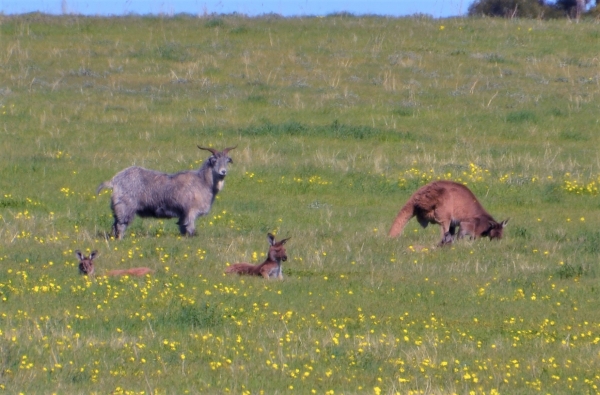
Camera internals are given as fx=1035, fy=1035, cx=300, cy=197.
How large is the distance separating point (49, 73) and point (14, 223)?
1565 centimetres

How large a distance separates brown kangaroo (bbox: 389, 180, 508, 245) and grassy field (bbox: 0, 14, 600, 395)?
35 cm

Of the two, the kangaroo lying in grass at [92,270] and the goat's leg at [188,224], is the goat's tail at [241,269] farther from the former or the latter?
the goat's leg at [188,224]

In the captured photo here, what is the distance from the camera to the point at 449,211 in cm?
1488

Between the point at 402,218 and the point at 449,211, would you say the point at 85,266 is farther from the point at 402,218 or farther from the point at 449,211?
the point at 449,211

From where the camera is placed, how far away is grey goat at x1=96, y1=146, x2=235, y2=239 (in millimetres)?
14719

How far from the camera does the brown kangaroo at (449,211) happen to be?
1476 cm

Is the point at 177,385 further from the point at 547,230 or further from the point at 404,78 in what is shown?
the point at 404,78

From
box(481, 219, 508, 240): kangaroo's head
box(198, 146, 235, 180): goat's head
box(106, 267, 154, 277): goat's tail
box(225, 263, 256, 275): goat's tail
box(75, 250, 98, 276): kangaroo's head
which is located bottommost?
box(481, 219, 508, 240): kangaroo's head

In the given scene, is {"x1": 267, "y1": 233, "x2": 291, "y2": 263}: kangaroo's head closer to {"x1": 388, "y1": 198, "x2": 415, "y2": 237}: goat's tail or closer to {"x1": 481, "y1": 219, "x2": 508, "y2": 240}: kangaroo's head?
{"x1": 388, "y1": 198, "x2": 415, "y2": 237}: goat's tail

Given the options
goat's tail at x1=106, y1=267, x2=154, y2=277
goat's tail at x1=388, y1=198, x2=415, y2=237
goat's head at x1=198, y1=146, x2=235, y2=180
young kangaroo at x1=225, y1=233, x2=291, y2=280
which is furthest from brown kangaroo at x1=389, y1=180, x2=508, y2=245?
goat's tail at x1=106, y1=267, x2=154, y2=277

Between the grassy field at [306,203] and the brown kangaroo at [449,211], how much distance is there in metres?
0.35

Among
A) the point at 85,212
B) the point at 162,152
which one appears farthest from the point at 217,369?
the point at 162,152

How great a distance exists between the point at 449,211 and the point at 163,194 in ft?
13.5

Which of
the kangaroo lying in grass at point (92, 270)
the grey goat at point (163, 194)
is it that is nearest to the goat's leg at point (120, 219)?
the grey goat at point (163, 194)
